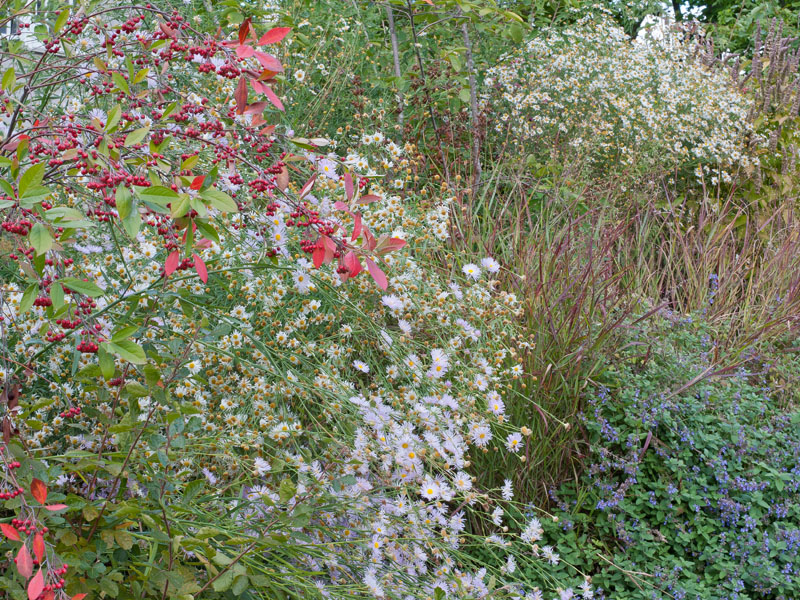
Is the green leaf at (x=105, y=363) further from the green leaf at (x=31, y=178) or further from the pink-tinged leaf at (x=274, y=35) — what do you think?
the pink-tinged leaf at (x=274, y=35)

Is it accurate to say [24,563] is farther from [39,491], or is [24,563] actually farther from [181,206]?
[181,206]

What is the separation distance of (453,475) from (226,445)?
2.17 feet

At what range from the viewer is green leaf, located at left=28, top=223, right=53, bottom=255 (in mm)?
1181

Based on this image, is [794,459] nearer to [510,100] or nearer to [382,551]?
[382,551]

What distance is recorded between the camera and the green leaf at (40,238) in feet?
3.87

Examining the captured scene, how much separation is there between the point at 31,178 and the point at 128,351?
33 cm

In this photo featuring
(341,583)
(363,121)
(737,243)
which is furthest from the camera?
(737,243)

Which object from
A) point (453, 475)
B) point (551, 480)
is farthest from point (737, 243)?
point (453, 475)

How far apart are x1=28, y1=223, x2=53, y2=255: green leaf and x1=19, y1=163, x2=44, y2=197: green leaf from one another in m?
0.07

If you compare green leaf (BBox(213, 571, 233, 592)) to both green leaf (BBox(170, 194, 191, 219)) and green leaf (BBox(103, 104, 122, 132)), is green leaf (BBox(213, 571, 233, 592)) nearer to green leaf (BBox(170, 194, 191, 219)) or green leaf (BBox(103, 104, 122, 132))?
green leaf (BBox(170, 194, 191, 219))

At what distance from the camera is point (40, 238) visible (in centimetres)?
120

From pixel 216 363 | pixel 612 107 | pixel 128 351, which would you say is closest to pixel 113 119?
pixel 128 351

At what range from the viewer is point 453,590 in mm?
2021

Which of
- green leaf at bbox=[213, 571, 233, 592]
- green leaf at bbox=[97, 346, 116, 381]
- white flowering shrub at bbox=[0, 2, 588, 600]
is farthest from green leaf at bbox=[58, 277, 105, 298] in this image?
green leaf at bbox=[213, 571, 233, 592]
